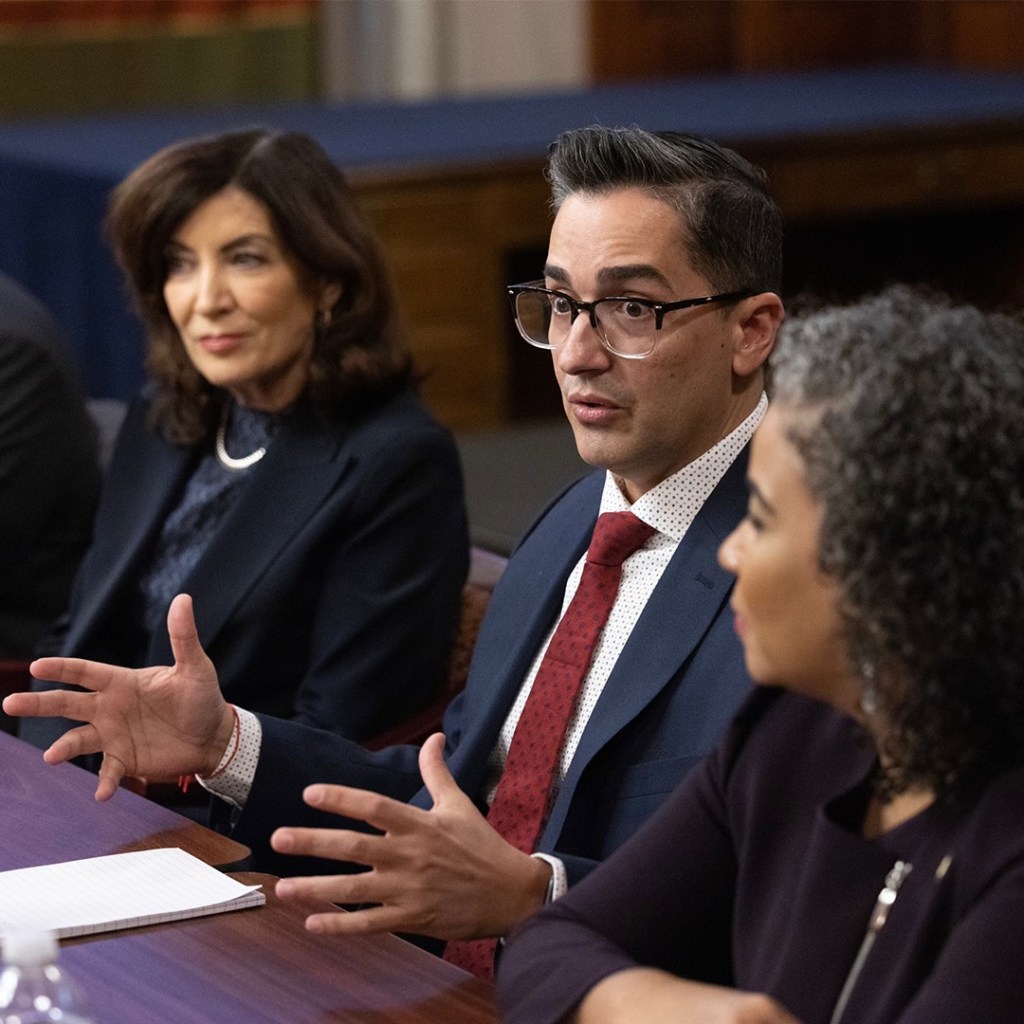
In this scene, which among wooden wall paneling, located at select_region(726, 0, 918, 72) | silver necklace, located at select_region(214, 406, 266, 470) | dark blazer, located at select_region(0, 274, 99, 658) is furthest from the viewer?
wooden wall paneling, located at select_region(726, 0, 918, 72)

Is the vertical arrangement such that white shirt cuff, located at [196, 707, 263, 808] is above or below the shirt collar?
below

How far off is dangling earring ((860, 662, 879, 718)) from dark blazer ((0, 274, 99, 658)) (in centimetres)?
217

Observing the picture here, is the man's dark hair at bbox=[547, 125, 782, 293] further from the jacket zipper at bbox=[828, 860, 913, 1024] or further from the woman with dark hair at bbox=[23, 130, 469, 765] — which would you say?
the jacket zipper at bbox=[828, 860, 913, 1024]

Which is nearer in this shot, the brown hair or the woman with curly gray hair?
the woman with curly gray hair

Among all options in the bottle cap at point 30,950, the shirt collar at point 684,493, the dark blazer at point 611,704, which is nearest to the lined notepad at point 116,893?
the dark blazer at point 611,704

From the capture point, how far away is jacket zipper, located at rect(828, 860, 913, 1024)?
1.33m

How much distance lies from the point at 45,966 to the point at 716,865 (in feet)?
1.75

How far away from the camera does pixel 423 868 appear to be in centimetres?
169

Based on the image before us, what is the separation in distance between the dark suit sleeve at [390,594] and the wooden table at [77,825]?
0.56m

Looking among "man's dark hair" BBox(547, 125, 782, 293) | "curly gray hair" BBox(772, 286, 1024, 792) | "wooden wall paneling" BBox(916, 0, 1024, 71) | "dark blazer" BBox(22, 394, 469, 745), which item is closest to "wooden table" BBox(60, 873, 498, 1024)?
"curly gray hair" BBox(772, 286, 1024, 792)

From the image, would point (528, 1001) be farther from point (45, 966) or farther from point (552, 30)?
point (552, 30)

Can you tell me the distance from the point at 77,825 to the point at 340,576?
2.57 feet

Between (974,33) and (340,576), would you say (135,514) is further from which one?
(974,33)

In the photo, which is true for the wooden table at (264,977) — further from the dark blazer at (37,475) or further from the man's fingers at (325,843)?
the dark blazer at (37,475)
